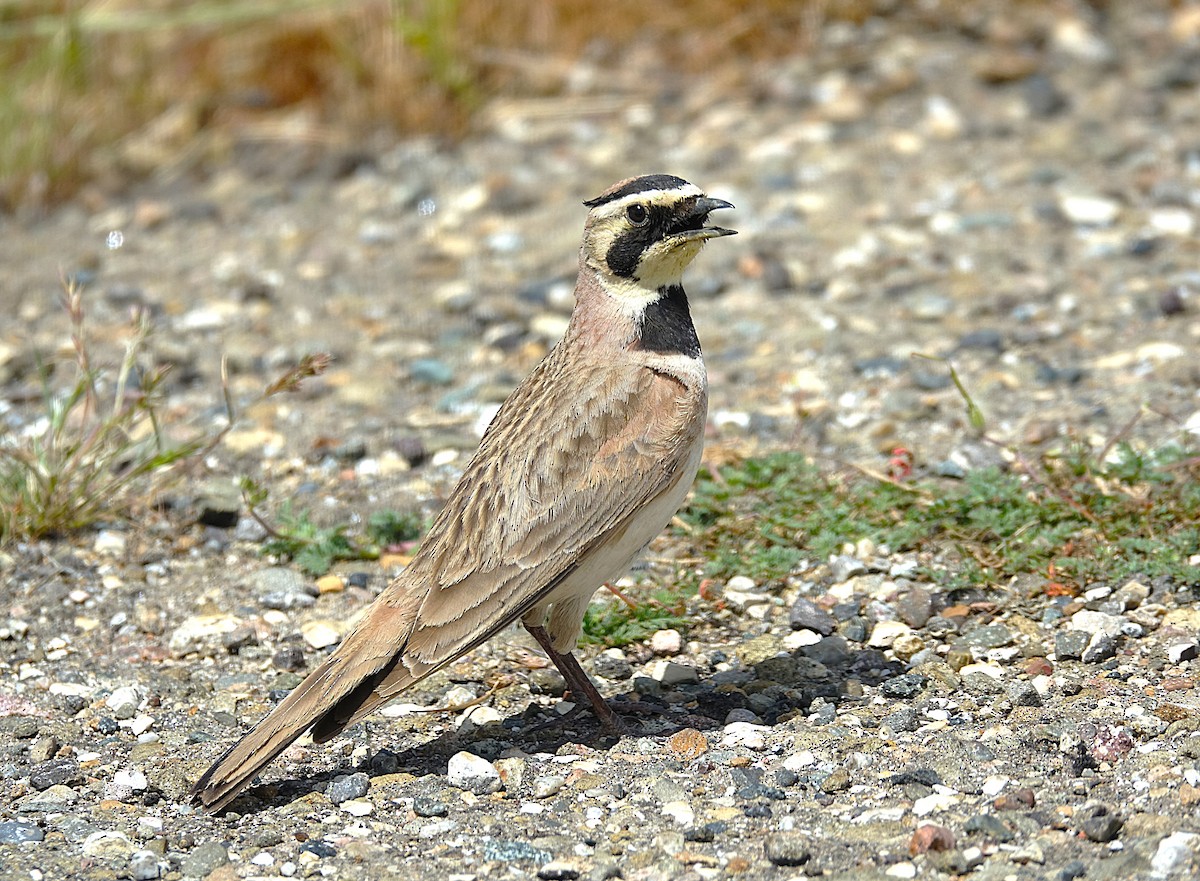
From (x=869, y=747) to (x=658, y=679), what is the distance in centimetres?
89

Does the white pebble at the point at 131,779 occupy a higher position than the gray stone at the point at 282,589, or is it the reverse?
the white pebble at the point at 131,779

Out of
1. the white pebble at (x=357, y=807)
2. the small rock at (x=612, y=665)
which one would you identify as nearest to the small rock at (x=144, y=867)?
the white pebble at (x=357, y=807)

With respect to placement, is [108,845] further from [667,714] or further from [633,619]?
[633,619]

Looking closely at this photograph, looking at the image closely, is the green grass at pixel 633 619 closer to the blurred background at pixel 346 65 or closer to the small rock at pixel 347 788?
the small rock at pixel 347 788

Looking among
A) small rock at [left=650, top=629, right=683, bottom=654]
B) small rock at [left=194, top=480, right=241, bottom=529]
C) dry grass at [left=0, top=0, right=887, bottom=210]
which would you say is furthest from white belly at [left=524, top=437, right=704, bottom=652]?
dry grass at [left=0, top=0, right=887, bottom=210]

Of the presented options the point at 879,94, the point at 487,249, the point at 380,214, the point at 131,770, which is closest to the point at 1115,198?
the point at 879,94

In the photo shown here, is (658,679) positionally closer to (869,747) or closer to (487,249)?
(869,747)

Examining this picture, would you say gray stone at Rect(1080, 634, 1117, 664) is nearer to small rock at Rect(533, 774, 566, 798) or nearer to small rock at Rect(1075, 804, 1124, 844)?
small rock at Rect(1075, 804, 1124, 844)

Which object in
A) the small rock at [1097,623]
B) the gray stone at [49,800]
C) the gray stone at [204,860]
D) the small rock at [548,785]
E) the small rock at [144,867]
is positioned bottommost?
the small rock at [1097,623]

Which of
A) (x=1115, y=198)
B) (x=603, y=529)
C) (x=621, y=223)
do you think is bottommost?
(x=1115, y=198)

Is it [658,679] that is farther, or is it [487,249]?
[487,249]

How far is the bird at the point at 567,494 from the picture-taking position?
4480 mm

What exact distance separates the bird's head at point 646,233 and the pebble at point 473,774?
60.7 inches

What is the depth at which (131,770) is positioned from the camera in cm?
471
